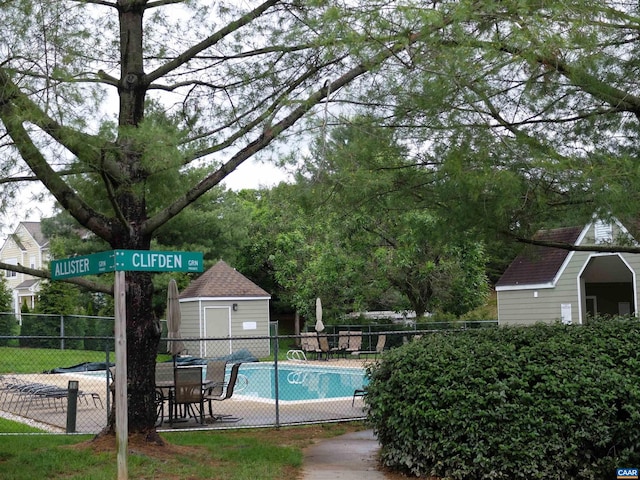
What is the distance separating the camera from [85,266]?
21.4 feet

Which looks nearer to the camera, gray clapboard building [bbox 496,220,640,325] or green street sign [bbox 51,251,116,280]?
green street sign [bbox 51,251,116,280]

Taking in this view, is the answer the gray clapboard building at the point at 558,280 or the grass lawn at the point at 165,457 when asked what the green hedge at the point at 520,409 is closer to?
the grass lawn at the point at 165,457

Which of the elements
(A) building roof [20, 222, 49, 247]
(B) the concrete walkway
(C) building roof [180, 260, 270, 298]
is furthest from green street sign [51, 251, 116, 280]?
(A) building roof [20, 222, 49, 247]

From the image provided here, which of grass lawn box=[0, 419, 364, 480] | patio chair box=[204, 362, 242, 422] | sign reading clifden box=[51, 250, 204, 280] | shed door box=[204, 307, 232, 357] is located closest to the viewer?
sign reading clifden box=[51, 250, 204, 280]

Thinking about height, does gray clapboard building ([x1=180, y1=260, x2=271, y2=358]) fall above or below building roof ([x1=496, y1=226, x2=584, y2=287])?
below

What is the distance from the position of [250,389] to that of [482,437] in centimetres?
1279

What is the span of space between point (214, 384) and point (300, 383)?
7.92 meters

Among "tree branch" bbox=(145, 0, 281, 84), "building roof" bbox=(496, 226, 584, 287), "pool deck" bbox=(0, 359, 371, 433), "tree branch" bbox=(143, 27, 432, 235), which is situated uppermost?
"tree branch" bbox=(145, 0, 281, 84)

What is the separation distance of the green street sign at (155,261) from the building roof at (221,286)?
2282cm

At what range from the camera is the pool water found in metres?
17.4

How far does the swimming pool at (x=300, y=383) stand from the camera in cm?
1722

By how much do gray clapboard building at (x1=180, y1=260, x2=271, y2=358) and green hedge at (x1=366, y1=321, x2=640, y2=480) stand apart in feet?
71.1

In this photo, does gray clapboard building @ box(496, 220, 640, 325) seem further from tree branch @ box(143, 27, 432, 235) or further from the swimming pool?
tree branch @ box(143, 27, 432, 235)

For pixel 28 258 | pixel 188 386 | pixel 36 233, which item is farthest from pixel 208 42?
pixel 28 258
